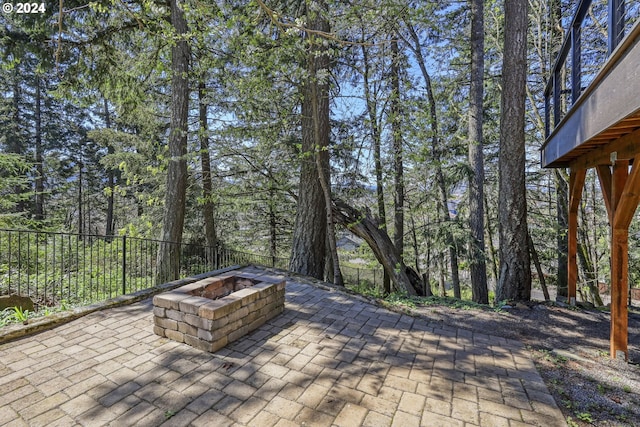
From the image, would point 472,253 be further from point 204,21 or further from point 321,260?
point 204,21

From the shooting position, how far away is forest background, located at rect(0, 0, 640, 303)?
5160 millimetres

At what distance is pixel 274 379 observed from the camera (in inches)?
94.8

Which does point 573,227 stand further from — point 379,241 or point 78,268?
point 78,268

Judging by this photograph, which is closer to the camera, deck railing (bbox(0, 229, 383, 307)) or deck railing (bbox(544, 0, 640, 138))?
deck railing (bbox(544, 0, 640, 138))

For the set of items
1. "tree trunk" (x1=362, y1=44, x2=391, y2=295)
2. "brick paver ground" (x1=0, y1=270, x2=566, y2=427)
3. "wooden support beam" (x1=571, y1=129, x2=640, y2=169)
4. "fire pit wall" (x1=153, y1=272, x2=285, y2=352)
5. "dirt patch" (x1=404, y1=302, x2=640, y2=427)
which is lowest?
"dirt patch" (x1=404, y1=302, x2=640, y2=427)

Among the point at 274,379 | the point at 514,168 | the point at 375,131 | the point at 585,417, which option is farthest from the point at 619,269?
the point at 375,131

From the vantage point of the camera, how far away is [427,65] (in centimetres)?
761

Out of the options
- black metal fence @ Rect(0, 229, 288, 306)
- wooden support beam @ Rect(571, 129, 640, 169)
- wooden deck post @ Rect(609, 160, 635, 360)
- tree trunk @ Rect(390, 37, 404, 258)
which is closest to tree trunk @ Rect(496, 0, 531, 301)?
wooden support beam @ Rect(571, 129, 640, 169)

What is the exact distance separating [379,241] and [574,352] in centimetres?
369

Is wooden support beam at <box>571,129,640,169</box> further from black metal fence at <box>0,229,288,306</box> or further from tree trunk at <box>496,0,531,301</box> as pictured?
black metal fence at <box>0,229,288,306</box>

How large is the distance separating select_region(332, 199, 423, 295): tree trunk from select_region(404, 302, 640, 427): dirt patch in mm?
1856

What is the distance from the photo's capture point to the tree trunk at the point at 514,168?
5035 mm

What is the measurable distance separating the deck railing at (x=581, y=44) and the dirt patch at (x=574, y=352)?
2603 mm

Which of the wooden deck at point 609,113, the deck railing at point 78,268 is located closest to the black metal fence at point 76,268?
the deck railing at point 78,268
